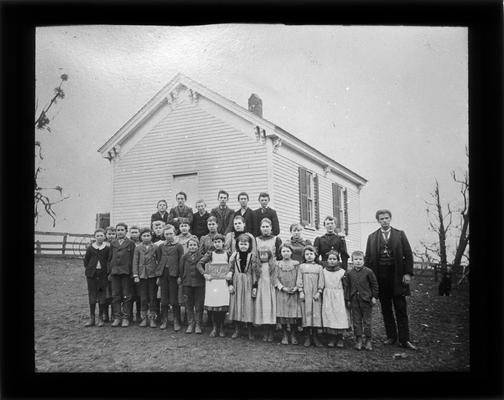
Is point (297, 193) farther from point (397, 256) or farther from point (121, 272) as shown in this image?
point (121, 272)

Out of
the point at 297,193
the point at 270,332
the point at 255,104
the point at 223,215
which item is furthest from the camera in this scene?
the point at 297,193

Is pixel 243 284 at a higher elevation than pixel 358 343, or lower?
higher

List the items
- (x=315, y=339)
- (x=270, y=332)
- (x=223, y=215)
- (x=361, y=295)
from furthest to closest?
1. (x=223, y=215)
2. (x=270, y=332)
3. (x=315, y=339)
4. (x=361, y=295)

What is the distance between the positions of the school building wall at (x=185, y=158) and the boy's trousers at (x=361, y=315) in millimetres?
1697

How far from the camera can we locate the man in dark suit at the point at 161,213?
19.9ft

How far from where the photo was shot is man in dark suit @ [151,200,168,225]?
6.07 meters

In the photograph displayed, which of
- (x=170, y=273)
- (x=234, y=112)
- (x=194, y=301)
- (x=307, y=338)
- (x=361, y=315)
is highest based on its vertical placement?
(x=234, y=112)

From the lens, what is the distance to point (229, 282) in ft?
18.6

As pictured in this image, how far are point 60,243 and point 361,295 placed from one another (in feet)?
12.3

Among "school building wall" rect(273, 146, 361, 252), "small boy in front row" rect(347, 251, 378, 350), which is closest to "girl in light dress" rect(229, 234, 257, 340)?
"school building wall" rect(273, 146, 361, 252)

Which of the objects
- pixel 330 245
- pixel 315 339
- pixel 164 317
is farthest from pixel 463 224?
pixel 164 317

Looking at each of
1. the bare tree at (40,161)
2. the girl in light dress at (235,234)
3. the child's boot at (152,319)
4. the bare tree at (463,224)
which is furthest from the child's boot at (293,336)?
Result: the bare tree at (40,161)

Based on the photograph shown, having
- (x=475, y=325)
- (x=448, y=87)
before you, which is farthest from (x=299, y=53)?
(x=475, y=325)

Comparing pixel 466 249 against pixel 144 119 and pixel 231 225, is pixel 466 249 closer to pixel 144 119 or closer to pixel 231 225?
pixel 231 225
